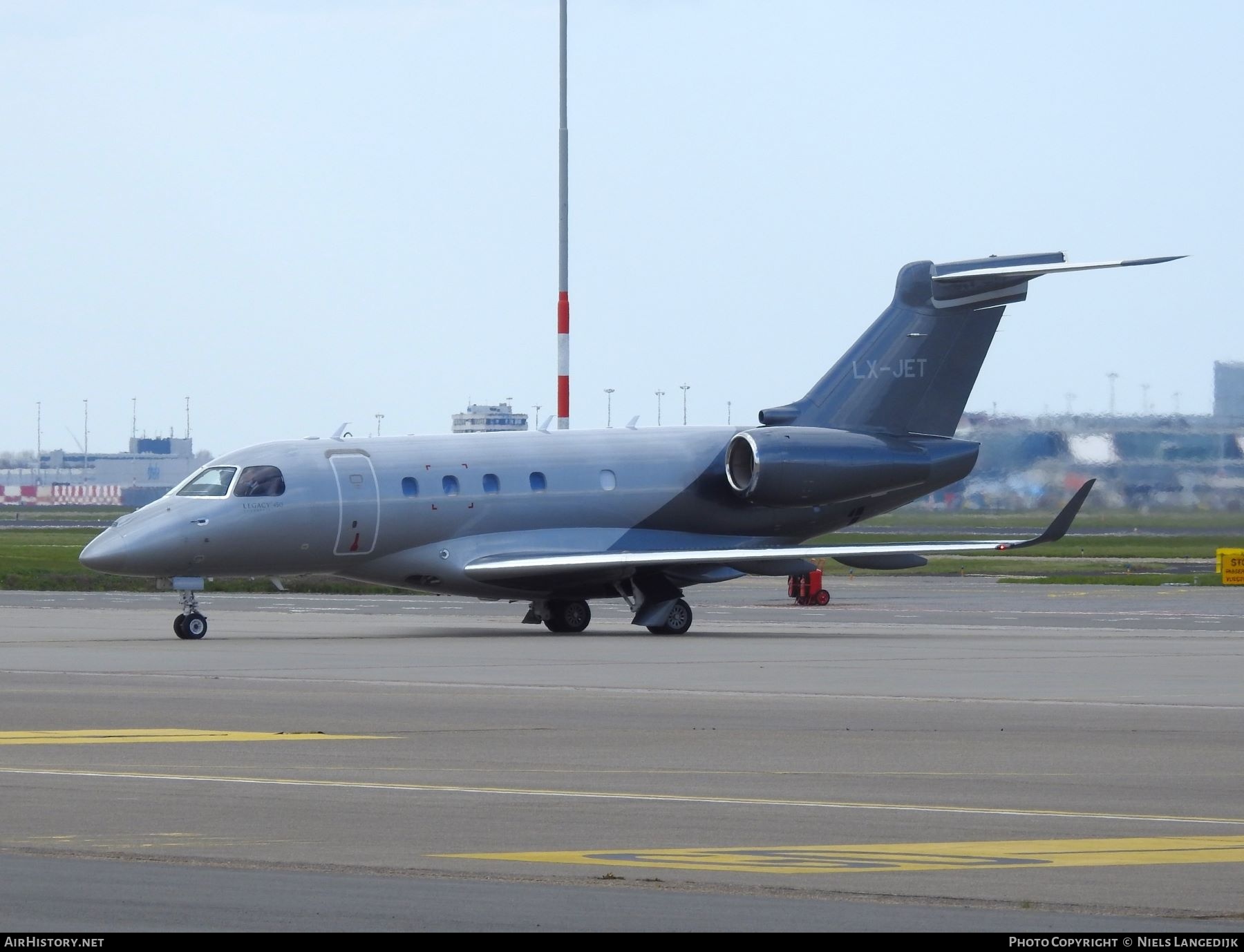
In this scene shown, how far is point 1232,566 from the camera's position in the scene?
53.3 m

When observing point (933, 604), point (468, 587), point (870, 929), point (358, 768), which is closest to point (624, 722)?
point (358, 768)

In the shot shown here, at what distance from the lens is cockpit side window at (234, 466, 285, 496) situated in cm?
3309

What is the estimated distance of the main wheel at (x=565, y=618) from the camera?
36.8 m

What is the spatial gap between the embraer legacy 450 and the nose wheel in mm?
33

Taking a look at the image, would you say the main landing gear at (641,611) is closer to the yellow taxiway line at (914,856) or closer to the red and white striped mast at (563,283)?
the red and white striped mast at (563,283)

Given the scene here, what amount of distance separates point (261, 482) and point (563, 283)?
49.4ft

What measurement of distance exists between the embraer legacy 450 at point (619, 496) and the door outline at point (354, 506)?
0.03 metres

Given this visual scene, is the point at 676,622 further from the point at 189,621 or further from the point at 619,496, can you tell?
the point at 189,621

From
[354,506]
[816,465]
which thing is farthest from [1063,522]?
[354,506]

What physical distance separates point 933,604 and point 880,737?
27.5m

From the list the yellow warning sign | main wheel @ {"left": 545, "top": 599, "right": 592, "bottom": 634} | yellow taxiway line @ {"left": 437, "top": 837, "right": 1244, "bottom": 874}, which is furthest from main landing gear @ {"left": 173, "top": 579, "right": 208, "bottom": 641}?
the yellow warning sign

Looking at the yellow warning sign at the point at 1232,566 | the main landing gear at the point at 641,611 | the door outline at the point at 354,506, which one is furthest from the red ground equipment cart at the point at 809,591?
the door outline at the point at 354,506

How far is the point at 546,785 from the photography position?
14547 mm
